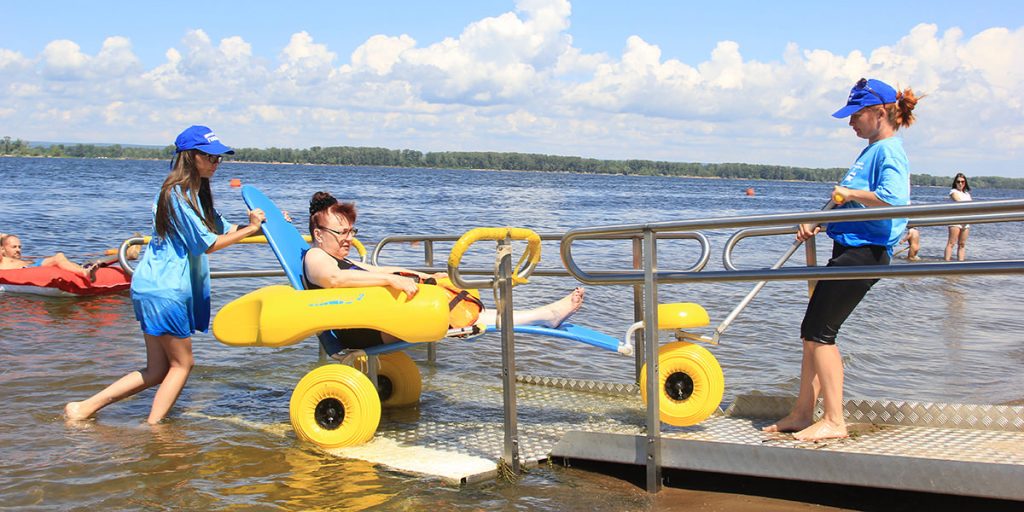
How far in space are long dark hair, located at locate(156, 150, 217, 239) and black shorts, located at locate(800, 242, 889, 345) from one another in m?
3.39

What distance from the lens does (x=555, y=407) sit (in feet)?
19.0

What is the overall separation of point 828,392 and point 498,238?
1.77 metres

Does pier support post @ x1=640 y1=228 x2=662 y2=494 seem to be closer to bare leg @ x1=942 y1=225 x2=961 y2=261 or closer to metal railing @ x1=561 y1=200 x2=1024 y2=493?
metal railing @ x1=561 y1=200 x2=1024 y2=493

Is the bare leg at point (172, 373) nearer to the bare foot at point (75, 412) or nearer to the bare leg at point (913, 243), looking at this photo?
the bare foot at point (75, 412)

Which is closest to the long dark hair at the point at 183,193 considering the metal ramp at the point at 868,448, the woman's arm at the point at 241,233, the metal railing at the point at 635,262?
the woman's arm at the point at 241,233

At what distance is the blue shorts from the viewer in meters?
5.21

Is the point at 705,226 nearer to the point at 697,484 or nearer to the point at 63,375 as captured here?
the point at 697,484

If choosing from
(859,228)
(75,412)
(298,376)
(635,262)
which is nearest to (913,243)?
(635,262)

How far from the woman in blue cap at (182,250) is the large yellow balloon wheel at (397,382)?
1165 mm

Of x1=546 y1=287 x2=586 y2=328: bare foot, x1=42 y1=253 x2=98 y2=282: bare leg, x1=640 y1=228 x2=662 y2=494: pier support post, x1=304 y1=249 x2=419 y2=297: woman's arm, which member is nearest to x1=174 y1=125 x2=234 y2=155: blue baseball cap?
x1=304 y1=249 x2=419 y2=297: woman's arm

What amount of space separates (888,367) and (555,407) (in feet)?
12.9

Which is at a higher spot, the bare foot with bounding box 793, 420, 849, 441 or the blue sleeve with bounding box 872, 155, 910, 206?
the blue sleeve with bounding box 872, 155, 910, 206

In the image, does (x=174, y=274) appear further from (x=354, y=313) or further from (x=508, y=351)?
(x=508, y=351)

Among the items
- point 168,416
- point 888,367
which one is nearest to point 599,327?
point 888,367
